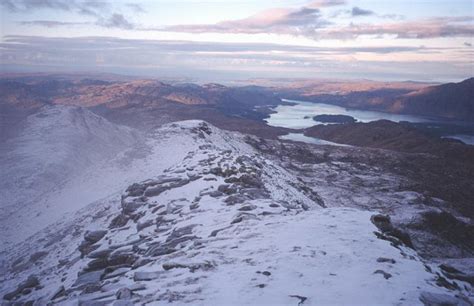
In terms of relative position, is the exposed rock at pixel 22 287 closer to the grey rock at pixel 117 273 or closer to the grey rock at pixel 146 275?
the grey rock at pixel 117 273

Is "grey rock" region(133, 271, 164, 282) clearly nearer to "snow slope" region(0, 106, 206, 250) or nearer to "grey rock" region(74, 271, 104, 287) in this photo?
"grey rock" region(74, 271, 104, 287)

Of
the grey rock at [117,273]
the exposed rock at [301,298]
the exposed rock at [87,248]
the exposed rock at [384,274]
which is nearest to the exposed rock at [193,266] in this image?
the grey rock at [117,273]

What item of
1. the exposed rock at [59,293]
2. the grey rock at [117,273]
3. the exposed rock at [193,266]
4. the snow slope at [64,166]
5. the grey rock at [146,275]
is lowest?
the snow slope at [64,166]

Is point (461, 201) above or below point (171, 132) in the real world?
below

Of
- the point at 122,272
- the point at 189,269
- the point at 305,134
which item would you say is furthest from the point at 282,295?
the point at 305,134

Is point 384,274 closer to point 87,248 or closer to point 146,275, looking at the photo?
point 146,275

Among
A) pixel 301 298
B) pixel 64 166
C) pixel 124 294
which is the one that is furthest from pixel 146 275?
pixel 64 166

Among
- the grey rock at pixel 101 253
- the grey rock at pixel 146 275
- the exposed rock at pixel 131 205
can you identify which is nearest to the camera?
the grey rock at pixel 146 275

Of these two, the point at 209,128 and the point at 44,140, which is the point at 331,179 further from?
the point at 44,140

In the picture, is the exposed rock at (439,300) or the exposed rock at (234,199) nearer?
the exposed rock at (439,300)
